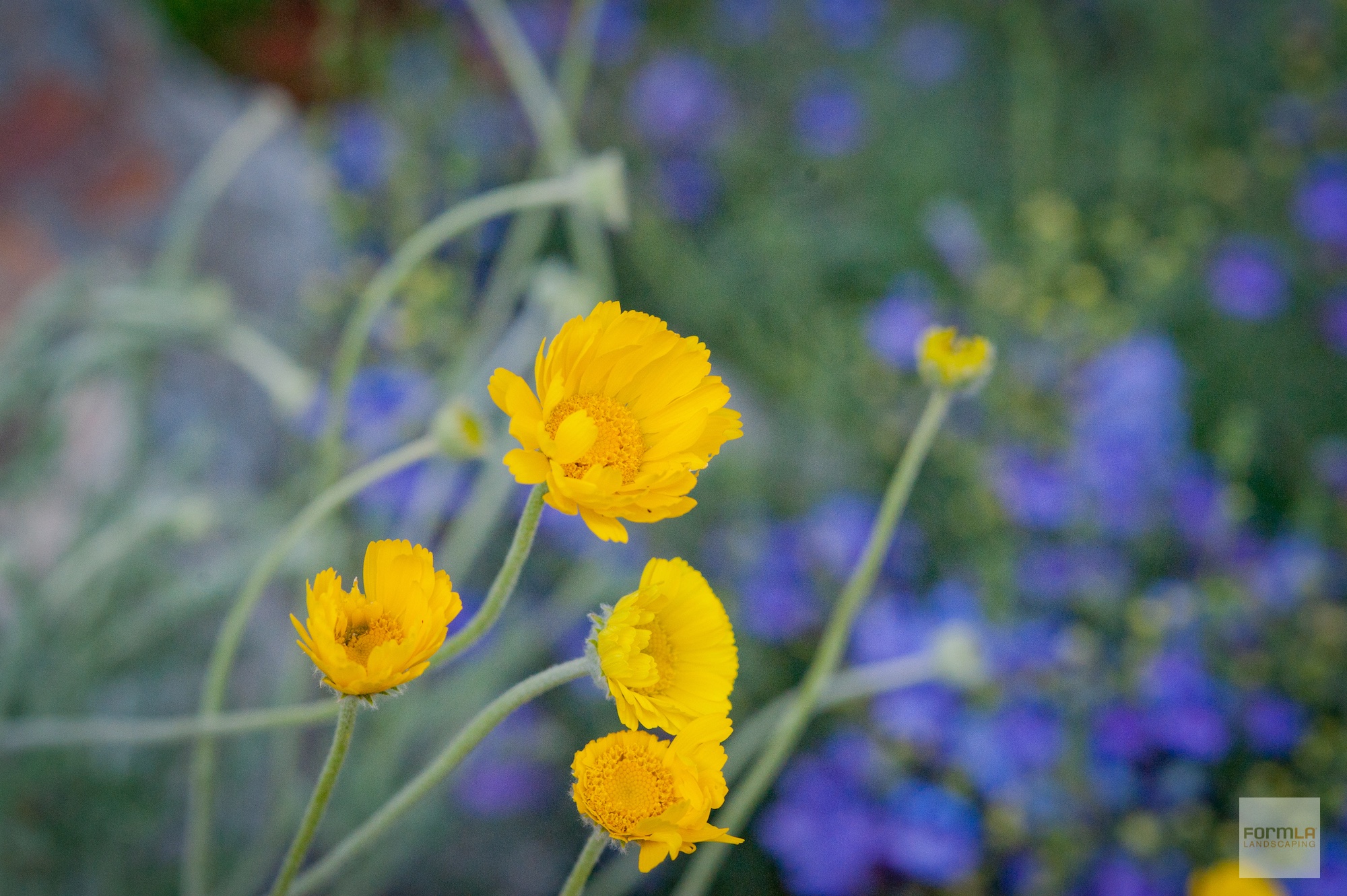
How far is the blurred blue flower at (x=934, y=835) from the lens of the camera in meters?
0.76

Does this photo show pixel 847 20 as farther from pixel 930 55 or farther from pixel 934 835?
pixel 934 835

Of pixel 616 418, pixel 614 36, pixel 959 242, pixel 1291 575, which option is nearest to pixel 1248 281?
pixel 959 242

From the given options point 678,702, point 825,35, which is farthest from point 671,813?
point 825,35

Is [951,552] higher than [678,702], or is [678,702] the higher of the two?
[951,552]

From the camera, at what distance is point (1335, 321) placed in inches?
53.7

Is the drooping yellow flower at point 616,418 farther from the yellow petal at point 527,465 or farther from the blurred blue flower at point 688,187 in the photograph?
the blurred blue flower at point 688,187

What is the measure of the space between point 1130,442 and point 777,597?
378 mm

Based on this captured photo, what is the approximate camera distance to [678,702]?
0.24m

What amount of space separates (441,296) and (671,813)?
2.03 ft

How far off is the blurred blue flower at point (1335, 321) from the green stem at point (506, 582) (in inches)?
57.0

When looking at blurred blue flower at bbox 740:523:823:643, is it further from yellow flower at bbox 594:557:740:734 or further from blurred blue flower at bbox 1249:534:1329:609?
yellow flower at bbox 594:557:740:734

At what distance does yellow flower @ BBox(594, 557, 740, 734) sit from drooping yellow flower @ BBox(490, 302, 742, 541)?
2 cm

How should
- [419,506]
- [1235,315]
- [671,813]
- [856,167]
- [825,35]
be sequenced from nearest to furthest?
[671,813], [419,506], [1235,315], [856,167], [825,35]

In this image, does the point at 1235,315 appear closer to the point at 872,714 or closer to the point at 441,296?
the point at 872,714
